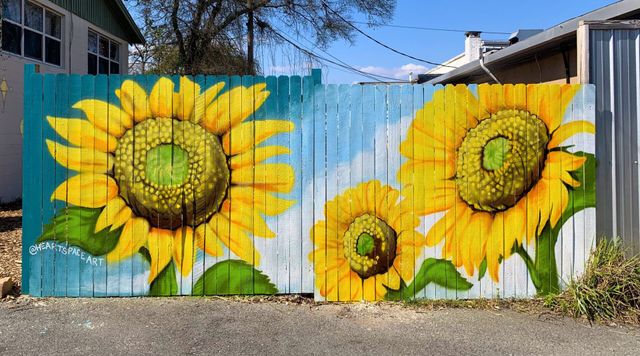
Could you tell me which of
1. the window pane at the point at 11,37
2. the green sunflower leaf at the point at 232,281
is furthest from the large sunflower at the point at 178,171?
the window pane at the point at 11,37

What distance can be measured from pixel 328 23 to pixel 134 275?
16.8 meters

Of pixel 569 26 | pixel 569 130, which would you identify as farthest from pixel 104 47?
pixel 569 130

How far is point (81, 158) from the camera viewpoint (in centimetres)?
473

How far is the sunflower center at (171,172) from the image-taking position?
4777 mm

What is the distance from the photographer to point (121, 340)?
4.02m

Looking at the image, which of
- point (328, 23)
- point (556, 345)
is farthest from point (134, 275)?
point (328, 23)

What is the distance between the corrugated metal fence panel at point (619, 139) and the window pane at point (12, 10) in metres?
12.2

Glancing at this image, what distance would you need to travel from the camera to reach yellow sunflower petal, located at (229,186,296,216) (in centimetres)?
484

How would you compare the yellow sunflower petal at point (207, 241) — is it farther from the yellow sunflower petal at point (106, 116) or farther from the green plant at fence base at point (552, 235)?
the green plant at fence base at point (552, 235)

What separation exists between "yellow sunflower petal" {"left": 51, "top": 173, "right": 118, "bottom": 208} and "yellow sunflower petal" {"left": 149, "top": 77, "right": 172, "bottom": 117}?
79 cm

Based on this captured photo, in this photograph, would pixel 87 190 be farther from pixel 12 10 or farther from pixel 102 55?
pixel 102 55

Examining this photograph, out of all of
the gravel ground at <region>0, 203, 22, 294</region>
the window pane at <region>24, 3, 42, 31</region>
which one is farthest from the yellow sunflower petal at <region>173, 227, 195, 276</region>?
the window pane at <region>24, 3, 42, 31</region>

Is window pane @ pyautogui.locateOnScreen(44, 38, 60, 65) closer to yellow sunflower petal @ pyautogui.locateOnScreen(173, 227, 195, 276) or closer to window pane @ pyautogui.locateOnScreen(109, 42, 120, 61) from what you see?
window pane @ pyautogui.locateOnScreen(109, 42, 120, 61)

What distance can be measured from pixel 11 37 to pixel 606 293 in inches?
512
